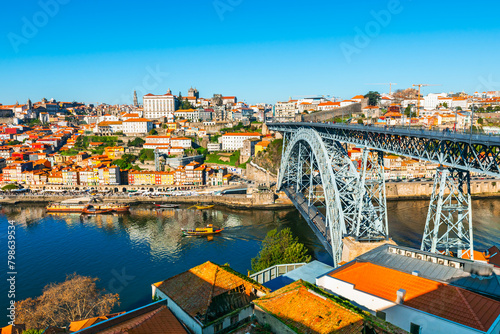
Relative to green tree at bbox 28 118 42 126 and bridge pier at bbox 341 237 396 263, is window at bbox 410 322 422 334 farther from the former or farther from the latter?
green tree at bbox 28 118 42 126

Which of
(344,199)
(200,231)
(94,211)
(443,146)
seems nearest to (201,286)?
(443,146)

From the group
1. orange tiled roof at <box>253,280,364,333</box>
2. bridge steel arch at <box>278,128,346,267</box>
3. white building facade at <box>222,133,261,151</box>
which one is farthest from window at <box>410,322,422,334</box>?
white building facade at <box>222,133,261,151</box>

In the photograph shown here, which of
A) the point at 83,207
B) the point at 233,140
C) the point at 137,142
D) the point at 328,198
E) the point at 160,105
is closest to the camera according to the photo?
the point at 328,198

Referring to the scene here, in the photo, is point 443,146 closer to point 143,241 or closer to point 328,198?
point 328,198

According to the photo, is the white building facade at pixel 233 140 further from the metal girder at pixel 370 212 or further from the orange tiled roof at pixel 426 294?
the orange tiled roof at pixel 426 294

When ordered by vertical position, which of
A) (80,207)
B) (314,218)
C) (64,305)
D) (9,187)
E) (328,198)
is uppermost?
(328,198)

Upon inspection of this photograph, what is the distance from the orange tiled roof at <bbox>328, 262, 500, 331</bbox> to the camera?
16.2 ft

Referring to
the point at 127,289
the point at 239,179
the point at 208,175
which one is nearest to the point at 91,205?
the point at 208,175

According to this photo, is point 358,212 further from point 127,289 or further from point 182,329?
point 127,289

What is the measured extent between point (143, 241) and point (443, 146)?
51.7 feet

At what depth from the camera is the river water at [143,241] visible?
14266 mm

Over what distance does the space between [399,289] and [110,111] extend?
7353cm

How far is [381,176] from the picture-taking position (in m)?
10.8

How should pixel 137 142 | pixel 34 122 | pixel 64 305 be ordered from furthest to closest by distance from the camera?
pixel 34 122, pixel 137 142, pixel 64 305
